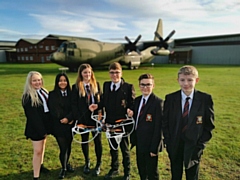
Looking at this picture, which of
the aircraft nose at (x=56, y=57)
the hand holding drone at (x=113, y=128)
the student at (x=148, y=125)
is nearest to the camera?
the student at (x=148, y=125)

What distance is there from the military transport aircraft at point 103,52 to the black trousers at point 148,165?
1712cm

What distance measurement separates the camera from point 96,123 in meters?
3.33

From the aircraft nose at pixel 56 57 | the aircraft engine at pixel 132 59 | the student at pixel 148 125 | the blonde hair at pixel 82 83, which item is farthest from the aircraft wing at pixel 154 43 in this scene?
the student at pixel 148 125

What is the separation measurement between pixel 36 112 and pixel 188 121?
2.18 meters

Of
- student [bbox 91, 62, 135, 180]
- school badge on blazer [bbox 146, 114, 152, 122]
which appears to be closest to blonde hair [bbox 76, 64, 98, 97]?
student [bbox 91, 62, 135, 180]

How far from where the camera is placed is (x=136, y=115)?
9.39 feet

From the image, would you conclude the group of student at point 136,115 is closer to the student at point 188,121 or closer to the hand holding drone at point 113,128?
the student at point 188,121

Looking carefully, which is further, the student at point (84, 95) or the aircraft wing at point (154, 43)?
the aircraft wing at point (154, 43)

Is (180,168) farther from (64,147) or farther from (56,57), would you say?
(56,57)

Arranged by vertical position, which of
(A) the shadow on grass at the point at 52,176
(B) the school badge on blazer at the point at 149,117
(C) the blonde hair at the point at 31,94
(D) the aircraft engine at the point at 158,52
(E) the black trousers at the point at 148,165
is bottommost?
(A) the shadow on grass at the point at 52,176

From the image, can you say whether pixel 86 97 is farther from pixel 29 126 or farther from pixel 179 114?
pixel 179 114

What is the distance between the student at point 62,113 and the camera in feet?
10.3

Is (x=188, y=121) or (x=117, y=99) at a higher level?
(x=117, y=99)

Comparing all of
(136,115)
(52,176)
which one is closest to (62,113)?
(52,176)
